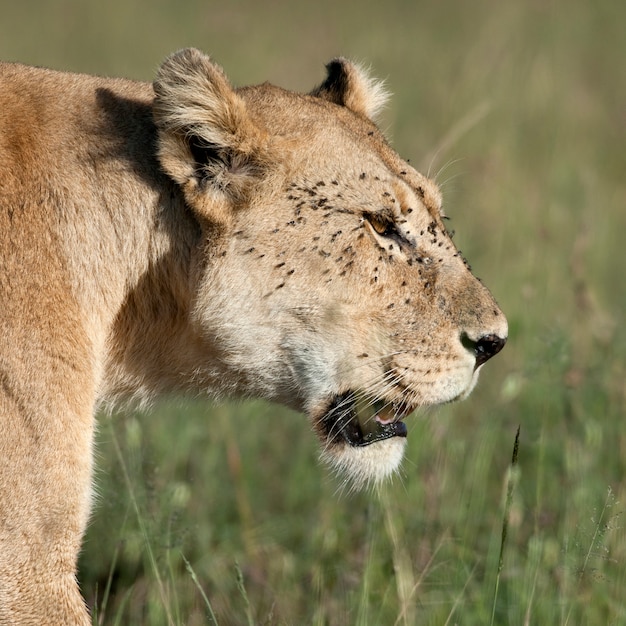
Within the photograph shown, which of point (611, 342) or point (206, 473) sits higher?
point (611, 342)

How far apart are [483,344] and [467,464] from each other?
167cm

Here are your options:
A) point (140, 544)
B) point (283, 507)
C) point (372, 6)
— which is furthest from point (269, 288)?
point (372, 6)

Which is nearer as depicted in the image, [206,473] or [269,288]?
[269,288]

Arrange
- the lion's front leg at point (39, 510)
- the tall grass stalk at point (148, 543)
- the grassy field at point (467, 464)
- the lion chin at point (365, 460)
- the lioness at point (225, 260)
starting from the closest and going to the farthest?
the lion's front leg at point (39, 510)
the lioness at point (225, 260)
the tall grass stalk at point (148, 543)
the lion chin at point (365, 460)
the grassy field at point (467, 464)

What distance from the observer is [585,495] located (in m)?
4.32

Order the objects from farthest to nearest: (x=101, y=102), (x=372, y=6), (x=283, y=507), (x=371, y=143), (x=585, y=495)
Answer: (x=372, y=6)
(x=283, y=507)
(x=585, y=495)
(x=371, y=143)
(x=101, y=102)

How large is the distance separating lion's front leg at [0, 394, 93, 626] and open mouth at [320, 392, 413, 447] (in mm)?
957

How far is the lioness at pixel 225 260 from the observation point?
3180 mm

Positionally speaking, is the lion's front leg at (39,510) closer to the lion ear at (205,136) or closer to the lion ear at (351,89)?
the lion ear at (205,136)

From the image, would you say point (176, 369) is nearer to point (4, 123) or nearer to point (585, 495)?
point (4, 123)

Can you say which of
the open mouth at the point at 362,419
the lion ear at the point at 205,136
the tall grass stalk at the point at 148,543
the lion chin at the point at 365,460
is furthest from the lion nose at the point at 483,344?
the tall grass stalk at the point at 148,543

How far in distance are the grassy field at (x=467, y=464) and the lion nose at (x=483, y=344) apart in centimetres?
50

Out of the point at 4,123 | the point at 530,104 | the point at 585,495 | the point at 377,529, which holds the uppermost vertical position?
the point at 530,104

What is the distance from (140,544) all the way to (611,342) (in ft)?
8.91
